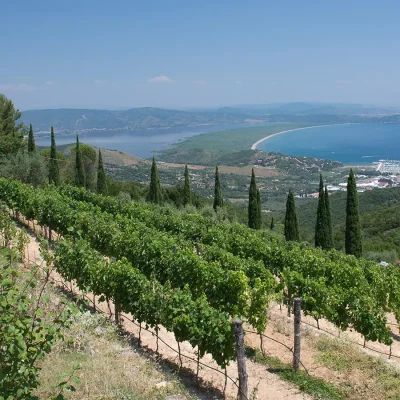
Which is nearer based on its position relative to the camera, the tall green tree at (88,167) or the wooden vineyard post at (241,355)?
the wooden vineyard post at (241,355)

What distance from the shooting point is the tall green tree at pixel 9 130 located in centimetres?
3595

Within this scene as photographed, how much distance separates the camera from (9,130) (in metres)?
40.7

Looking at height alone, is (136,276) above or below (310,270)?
above

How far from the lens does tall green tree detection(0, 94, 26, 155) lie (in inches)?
1415

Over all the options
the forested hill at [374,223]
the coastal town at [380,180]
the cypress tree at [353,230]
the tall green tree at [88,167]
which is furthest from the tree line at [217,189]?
the coastal town at [380,180]

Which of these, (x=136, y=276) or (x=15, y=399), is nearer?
(x=15, y=399)

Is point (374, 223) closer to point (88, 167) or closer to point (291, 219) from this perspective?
point (291, 219)

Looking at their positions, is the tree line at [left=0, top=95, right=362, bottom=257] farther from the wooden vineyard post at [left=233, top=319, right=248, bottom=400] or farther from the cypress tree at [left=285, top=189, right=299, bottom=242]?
the wooden vineyard post at [left=233, top=319, right=248, bottom=400]

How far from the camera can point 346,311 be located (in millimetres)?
12289

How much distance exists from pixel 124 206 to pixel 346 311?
13.8 m

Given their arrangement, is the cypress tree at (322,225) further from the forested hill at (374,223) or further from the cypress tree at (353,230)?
the forested hill at (374,223)

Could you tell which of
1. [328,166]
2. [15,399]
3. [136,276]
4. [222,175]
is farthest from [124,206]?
[328,166]

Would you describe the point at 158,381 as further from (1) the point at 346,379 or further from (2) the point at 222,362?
(1) the point at 346,379

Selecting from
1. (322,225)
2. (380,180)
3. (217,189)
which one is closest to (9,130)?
(217,189)
